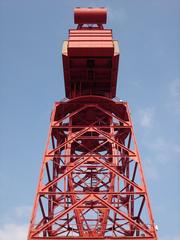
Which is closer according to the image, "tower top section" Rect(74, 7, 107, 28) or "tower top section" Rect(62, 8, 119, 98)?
"tower top section" Rect(62, 8, 119, 98)

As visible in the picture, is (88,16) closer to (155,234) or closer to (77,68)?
(77,68)

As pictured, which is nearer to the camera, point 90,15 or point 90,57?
point 90,57

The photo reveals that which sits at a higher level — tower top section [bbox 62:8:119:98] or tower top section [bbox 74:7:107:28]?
tower top section [bbox 74:7:107:28]

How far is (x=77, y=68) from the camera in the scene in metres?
24.7

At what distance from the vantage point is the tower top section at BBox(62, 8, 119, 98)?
77.3 ft

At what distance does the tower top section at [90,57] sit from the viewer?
927 inches

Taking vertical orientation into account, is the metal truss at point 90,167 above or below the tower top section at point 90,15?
below

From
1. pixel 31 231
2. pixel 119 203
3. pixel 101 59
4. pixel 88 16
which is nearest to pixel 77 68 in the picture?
pixel 101 59

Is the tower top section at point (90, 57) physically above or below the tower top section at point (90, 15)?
below

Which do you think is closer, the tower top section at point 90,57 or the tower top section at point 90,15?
the tower top section at point 90,57

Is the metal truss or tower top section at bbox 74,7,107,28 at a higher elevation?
tower top section at bbox 74,7,107,28

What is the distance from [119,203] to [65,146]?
3.78 meters

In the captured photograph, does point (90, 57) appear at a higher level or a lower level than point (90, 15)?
lower

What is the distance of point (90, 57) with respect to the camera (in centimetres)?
2383
